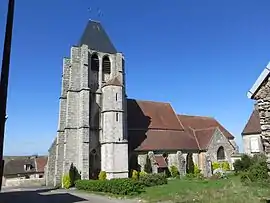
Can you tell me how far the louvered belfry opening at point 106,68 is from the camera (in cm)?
3157

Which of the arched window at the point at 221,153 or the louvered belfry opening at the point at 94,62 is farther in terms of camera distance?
the arched window at the point at 221,153

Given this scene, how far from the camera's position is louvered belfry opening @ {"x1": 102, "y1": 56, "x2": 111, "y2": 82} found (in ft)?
104

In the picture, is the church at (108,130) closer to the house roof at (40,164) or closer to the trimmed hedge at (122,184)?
the trimmed hedge at (122,184)

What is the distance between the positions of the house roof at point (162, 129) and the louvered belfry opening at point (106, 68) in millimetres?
4294

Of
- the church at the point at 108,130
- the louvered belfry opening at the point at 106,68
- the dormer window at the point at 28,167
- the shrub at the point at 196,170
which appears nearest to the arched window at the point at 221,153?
the church at the point at 108,130

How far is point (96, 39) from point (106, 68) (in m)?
3.77

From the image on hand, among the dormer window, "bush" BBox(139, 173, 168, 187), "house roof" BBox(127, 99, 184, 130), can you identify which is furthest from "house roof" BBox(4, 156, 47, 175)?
"bush" BBox(139, 173, 168, 187)

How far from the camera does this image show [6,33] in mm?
4680

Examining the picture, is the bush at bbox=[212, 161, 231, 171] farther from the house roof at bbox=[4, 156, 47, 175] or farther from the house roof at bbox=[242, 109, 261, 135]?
the house roof at bbox=[4, 156, 47, 175]

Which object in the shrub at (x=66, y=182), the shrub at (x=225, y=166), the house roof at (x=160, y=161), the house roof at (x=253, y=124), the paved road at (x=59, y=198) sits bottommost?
the paved road at (x=59, y=198)

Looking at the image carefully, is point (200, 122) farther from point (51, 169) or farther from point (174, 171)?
point (51, 169)

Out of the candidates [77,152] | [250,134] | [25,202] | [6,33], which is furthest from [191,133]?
[6,33]

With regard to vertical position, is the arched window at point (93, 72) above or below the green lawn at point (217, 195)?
→ above

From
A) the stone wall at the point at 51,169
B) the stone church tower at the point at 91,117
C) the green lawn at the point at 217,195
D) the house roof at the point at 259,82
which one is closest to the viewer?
the house roof at the point at 259,82
